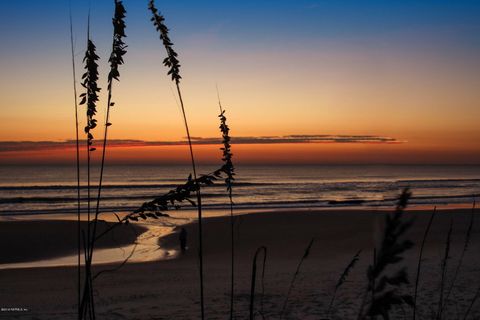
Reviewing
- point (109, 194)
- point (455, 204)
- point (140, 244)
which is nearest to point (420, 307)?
point (140, 244)

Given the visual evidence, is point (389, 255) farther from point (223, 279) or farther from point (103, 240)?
point (103, 240)

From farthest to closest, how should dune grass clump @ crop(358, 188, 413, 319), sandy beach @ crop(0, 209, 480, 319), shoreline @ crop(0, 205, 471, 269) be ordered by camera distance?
shoreline @ crop(0, 205, 471, 269), sandy beach @ crop(0, 209, 480, 319), dune grass clump @ crop(358, 188, 413, 319)

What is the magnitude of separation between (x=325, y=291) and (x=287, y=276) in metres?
2.29

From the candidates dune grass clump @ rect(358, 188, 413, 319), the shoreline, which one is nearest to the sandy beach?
dune grass clump @ rect(358, 188, 413, 319)

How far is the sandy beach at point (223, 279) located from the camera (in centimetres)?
1039

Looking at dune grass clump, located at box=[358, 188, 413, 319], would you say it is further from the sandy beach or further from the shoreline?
the shoreline

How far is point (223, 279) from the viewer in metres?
14.0

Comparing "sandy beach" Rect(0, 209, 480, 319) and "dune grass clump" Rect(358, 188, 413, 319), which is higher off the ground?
"dune grass clump" Rect(358, 188, 413, 319)

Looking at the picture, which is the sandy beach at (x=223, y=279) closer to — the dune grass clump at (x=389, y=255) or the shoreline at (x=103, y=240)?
the dune grass clump at (x=389, y=255)

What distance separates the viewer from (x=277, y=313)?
10117 millimetres

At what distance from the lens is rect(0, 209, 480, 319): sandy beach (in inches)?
409

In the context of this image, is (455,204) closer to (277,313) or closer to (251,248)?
(251,248)

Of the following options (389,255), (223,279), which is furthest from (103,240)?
(389,255)

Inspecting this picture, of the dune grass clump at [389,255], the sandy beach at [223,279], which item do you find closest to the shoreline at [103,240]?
the sandy beach at [223,279]
